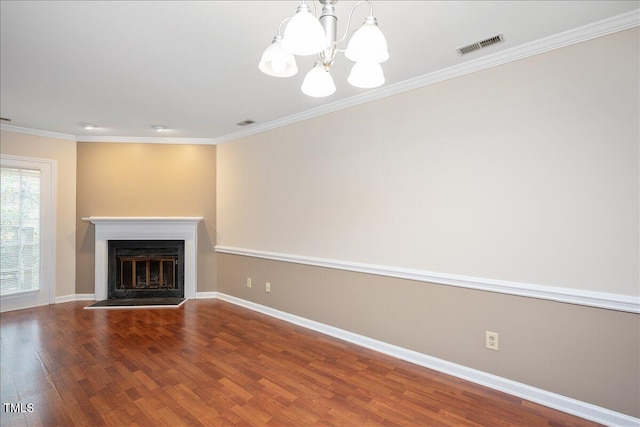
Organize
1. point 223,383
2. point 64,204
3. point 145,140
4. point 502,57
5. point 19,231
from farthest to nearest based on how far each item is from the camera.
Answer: point 145,140 < point 64,204 < point 19,231 < point 223,383 < point 502,57

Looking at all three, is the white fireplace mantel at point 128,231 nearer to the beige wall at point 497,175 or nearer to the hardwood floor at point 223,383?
the hardwood floor at point 223,383

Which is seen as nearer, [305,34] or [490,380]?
[305,34]

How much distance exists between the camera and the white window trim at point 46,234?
430 cm

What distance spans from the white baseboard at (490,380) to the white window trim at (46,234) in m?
3.70

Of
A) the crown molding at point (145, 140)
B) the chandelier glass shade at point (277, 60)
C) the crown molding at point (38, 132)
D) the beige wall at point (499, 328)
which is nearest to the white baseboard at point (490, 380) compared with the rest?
the beige wall at point (499, 328)

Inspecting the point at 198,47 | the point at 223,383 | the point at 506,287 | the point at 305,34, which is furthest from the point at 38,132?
the point at 506,287

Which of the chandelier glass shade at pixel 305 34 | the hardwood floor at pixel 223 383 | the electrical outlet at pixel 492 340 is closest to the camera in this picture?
the chandelier glass shade at pixel 305 34

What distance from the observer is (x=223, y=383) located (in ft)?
7.94

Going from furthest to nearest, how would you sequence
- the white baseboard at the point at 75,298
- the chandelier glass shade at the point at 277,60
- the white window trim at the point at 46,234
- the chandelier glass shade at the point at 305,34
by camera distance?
the white baseboard at the point at 75,298, the white window trim at the point at 46,234, the chandelier glass shade at the point at 277,60, the chandelier glass shade at the point at 305,34

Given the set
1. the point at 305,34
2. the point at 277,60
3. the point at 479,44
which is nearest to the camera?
the point at 305,34

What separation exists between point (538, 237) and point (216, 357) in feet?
9.29

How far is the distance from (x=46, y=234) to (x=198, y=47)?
399cm

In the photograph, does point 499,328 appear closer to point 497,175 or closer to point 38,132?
point 497,175

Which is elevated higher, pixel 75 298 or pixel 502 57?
pixel 502 57
